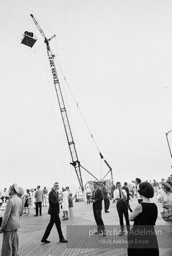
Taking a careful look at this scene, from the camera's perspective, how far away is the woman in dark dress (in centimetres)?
338

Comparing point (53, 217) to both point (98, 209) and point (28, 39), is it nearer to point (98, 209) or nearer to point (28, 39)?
point (98, 209)

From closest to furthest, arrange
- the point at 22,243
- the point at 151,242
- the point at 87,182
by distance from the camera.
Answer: the point at 151,242 → the point at 22,243 → the point at 87,182

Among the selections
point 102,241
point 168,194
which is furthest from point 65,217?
point 168,194

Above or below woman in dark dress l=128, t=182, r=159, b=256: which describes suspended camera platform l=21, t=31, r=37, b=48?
above

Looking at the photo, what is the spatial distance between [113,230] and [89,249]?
305 cm

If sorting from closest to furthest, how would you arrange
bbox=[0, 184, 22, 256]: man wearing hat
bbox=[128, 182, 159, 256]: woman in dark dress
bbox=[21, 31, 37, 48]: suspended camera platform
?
1. bbox=[128, 182, 159, 256]: woman in dark dress
2. bbox=[0, 184, 22, 256]: man wearing hat
3. bbox=[21, 31, 37, 48]: suspended camera platform

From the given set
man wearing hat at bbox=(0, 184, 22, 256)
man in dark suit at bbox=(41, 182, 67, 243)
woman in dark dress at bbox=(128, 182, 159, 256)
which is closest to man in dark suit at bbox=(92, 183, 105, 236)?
man in dark suit at bbox=(41, 182, 67, 243)

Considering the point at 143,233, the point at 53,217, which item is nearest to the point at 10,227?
the point at 143,233

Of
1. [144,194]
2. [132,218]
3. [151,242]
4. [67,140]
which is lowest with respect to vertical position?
[151,242]

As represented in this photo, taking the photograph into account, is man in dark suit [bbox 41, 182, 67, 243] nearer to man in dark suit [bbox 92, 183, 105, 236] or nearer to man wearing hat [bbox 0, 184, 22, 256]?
man in dark suit [bbox 92, 183, 105, 236]

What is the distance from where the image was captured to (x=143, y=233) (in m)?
3.44

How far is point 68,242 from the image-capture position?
298 inches

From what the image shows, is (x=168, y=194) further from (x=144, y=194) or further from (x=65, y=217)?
(x=65, y=217)

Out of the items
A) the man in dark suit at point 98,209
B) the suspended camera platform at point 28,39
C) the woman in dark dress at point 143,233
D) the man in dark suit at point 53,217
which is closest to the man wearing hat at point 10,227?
the woman in dark dress at point 143,233
